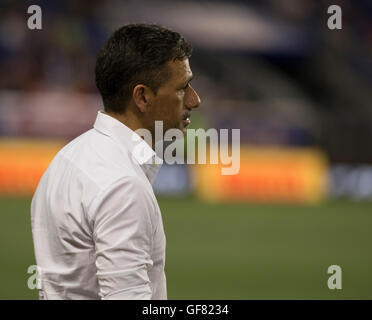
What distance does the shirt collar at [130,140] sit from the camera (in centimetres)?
248

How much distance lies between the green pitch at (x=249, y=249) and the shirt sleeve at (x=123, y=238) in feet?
17.5

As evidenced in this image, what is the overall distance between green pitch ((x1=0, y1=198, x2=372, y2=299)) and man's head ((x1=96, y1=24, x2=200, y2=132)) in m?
5.13

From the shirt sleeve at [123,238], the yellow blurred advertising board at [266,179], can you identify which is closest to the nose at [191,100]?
the shirt sleeve at [123,238]

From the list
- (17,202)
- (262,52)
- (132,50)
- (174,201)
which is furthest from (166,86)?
(262,52)

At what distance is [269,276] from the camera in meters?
9.05

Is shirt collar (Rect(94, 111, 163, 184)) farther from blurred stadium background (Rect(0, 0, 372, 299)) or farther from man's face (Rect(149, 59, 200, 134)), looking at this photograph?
blurred stadium background (Rect(0, 0, 372, 299))

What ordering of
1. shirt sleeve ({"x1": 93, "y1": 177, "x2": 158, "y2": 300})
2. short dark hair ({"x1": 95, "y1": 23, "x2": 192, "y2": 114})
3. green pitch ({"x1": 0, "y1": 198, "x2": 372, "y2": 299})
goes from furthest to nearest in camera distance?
green pitch ({"x1": 0, "y1": 198, "x2": 372, "y2": 299}) < short dark hair ({"x1": 95, "y1": 23, "x2": 192, "y2": 114}) < shirt sleeve ({"x1": 93, "y1": 177, "x2": 158, "y2": 300})

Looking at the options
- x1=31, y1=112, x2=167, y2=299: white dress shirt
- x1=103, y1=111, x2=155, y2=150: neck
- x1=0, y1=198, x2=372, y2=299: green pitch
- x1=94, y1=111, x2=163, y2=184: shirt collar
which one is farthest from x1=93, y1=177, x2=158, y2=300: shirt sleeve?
x1=0, y1=198, x2=372, y2=299: green pitch

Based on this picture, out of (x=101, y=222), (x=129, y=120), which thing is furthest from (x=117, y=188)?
(x=129, y=120)

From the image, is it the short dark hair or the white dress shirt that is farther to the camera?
the short dark hair

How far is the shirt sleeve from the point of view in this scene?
2.20 meters

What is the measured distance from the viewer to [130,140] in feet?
8.19

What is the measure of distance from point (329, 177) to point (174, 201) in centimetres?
394
